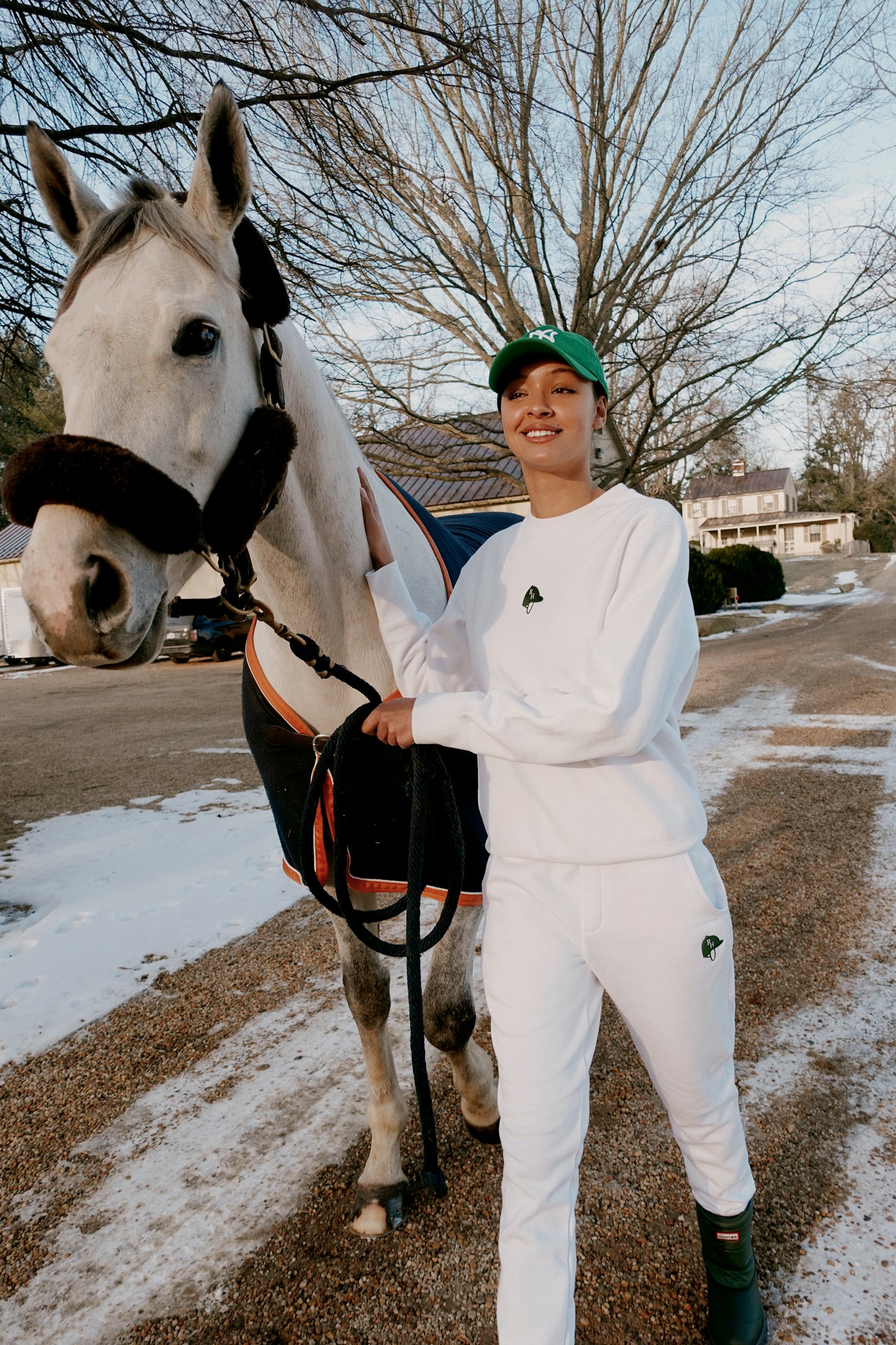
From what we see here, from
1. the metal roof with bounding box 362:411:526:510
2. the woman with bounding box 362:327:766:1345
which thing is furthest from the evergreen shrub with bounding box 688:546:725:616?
the woman with bounding box 362:327:766:1345

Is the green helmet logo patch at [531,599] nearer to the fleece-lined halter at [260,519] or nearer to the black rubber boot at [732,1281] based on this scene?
the fleece-lined halter at [260,519]

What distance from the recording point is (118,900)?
12.9 ft

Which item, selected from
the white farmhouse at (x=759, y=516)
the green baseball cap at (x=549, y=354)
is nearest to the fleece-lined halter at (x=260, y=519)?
the green baseball cap at (x=549, y=354)

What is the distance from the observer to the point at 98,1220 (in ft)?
6.23

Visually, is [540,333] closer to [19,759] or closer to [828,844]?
[828,844]

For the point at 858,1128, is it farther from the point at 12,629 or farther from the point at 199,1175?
the point at 12,629

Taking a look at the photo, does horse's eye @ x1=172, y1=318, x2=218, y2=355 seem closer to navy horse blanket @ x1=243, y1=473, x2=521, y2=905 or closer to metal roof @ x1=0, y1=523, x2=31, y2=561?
navy horse blanket @ x1=243, y1=473, x2=521, y2=905

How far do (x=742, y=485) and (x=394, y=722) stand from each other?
63325mm

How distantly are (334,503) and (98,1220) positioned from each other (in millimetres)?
1831

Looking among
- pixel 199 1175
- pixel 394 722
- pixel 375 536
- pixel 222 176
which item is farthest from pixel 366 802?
pixel 222 176

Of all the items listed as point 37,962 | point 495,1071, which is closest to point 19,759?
point 37,962

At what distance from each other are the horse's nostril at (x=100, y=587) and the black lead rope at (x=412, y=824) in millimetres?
197

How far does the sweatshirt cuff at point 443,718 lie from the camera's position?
1323 mm

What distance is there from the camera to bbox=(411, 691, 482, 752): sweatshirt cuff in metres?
1.32
